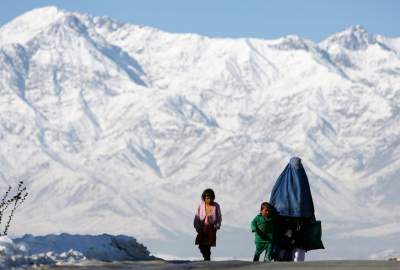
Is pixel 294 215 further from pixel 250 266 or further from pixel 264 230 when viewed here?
pixel 250 266

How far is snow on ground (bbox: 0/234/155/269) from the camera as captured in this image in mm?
19031

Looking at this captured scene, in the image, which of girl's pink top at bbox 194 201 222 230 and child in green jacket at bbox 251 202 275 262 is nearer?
child in green jacket at bbox 251 202 275 262

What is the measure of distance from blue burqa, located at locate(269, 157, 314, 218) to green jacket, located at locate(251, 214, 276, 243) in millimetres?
290

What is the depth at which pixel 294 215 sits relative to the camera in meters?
22.3

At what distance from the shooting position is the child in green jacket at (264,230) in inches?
886

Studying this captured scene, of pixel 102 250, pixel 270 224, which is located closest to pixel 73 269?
pixel 102 250

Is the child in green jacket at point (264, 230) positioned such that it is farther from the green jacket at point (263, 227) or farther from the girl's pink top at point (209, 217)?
the girl's pink top at point (209, 217)

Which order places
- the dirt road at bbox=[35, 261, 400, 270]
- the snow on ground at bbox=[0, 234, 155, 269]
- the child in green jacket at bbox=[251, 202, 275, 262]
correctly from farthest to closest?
1. the child in green jacket at bbox=[251, 202, 275, 262]
2. the snow on ground at bbox=[0, 234, 155, 269]
3. the dirt road at bbox=[35, 261, 400, 270]

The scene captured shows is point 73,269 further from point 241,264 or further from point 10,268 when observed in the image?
point 241,264

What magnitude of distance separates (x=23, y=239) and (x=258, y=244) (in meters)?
4.33

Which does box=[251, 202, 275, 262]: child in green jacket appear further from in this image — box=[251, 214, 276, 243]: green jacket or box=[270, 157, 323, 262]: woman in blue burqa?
box=[270, 157, 323, 262]: woman in blue burqa

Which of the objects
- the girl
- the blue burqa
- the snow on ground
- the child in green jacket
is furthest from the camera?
the girl

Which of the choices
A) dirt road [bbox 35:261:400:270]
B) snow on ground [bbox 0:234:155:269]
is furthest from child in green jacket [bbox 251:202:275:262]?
dirt road [bbox 35:261:400:270]

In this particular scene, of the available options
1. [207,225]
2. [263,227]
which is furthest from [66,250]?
[207,225]
